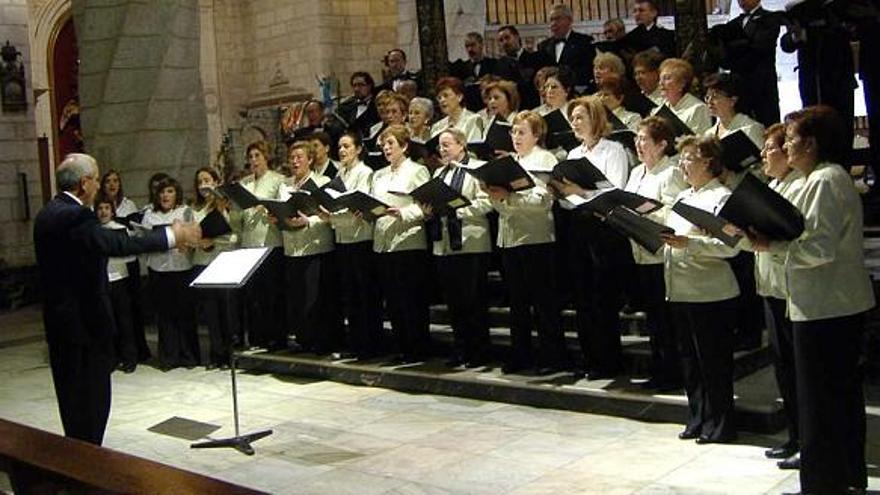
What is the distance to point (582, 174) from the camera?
493 centimetres

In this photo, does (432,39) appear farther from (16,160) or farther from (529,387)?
(16,160)

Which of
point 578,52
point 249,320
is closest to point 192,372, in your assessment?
point 249,320

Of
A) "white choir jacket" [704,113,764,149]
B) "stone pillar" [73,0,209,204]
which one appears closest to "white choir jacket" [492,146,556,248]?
"white choir jacket" [704,113,764,149]

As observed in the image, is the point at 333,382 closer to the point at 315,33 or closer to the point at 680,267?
the point at 680,267

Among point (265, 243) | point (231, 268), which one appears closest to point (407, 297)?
point (265, 243)

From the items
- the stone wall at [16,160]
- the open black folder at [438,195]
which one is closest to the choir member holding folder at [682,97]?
the open black folder at [438,195]

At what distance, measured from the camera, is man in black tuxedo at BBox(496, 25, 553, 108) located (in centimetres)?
769

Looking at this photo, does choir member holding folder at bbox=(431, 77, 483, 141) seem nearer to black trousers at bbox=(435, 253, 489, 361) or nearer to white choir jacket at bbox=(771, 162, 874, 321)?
black trousers at bbox=(435, 253, 489, 361)

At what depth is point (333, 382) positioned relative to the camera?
6730 mm

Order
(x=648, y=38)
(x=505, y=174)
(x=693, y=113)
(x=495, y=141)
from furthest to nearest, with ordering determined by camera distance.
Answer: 1. (x=648, y=38)
2. (x=495, y=141)
3. (x=693, y=113)
4. (x=505, y=174)

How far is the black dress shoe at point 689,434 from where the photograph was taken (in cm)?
473

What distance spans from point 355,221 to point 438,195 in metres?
1.13

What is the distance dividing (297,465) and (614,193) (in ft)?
6.53

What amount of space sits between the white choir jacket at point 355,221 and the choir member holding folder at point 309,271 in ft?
0.59
